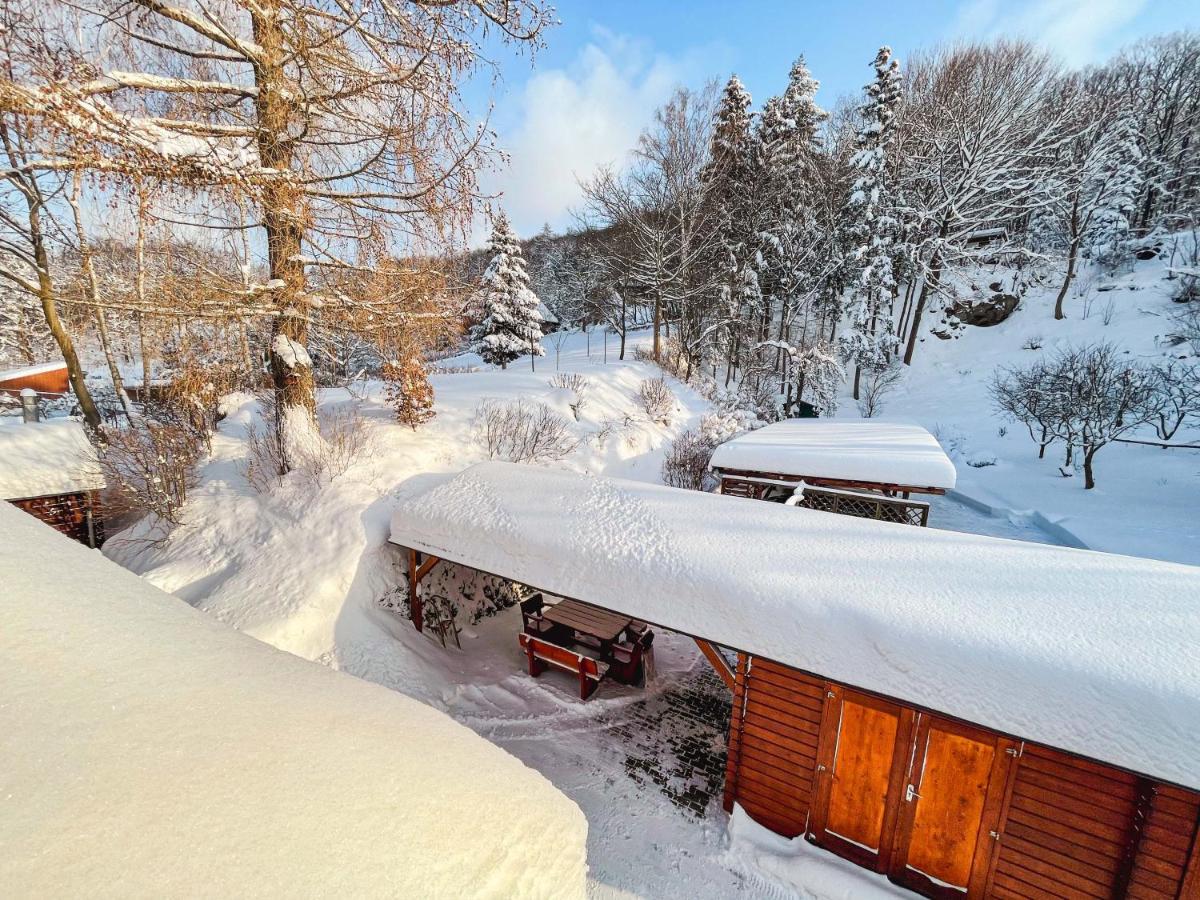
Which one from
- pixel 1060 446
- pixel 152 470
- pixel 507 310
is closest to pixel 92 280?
pixel 152 470

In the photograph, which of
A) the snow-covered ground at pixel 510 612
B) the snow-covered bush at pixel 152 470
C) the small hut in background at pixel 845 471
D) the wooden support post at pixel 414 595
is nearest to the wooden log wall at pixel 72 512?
the snow-covered bush at pixel 152 470

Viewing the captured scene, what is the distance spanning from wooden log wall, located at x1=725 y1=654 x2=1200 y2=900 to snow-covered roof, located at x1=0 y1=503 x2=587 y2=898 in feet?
12.0

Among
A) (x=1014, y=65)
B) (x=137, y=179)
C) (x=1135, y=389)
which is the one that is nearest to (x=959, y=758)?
(x=137, y=179)

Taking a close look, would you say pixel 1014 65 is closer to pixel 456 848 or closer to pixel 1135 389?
pixel 1135 389

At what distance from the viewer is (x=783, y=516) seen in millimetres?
6062

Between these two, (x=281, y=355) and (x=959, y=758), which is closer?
(x=959, y=758)

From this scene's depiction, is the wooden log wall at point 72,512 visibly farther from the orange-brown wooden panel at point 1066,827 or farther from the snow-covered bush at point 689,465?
the orange-brown wooden panel at point 1066,827

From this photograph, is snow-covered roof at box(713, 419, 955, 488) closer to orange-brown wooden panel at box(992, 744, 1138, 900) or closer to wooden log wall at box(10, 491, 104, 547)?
orange-brown wooden panel at box(992, 744, 1138, 900)

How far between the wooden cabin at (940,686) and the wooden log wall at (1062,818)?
0.04 ft

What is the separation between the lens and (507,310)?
91.2 feet

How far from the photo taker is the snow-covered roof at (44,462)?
8609 millimetres

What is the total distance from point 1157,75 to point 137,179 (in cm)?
4477

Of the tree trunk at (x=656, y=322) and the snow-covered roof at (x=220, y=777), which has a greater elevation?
the tree trunk at (x=656, y=322)

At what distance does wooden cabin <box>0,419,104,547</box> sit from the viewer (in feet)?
28.4
